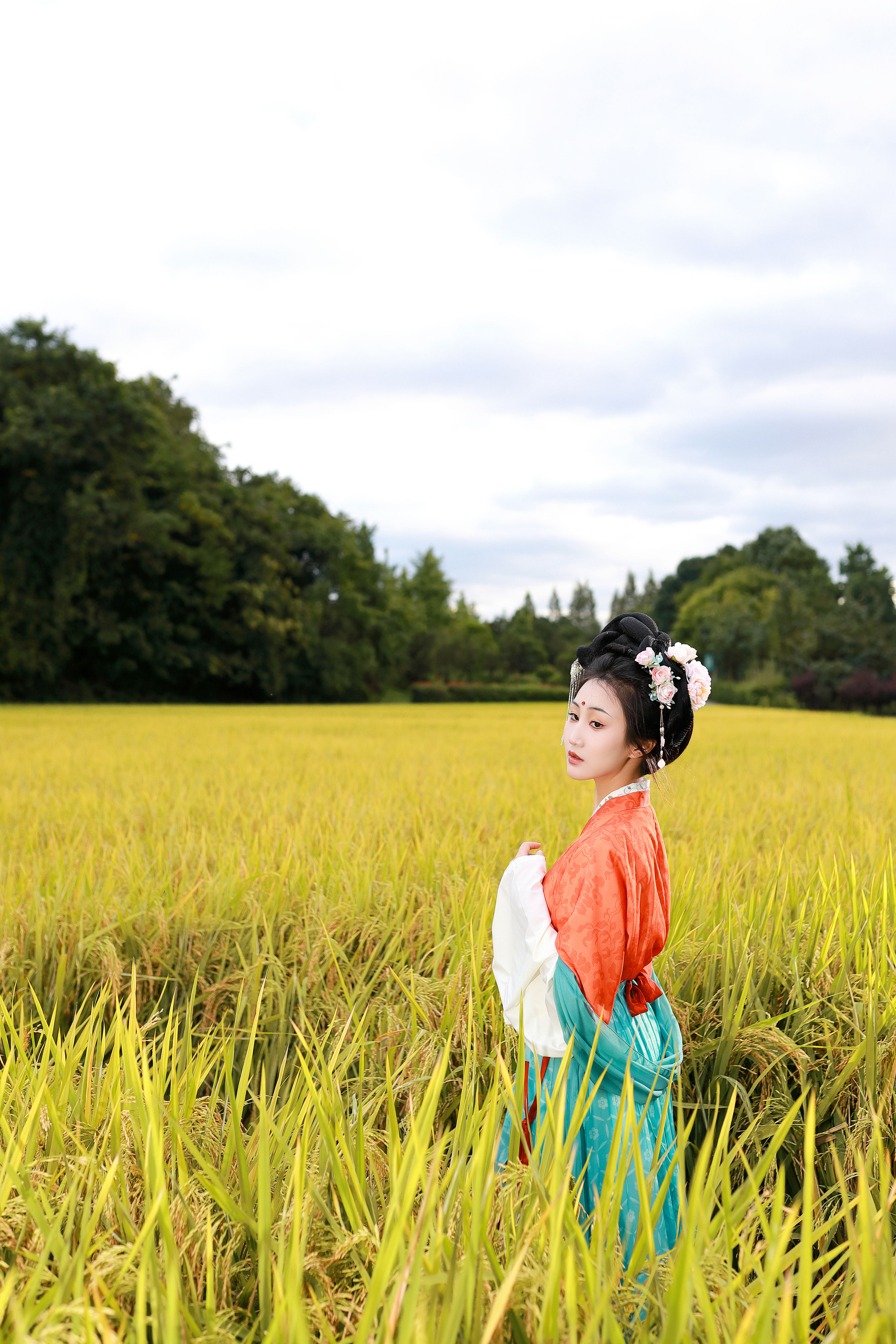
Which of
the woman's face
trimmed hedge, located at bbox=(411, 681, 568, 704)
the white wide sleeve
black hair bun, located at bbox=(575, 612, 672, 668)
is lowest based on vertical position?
trimmed hedge, located at bbox=(411, 681, 568, 704)

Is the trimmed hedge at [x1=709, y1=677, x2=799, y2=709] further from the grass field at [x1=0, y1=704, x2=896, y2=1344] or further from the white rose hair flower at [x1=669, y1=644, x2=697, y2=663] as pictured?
the white rose hair flower at [x1=669, y1=644, x2=697, y2=663]

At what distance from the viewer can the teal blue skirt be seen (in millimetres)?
1159

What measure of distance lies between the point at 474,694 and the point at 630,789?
29317mm

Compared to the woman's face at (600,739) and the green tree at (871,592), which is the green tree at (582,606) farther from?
the woman's face at (600,739)

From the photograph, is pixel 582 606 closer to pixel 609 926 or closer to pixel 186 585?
pixel 186 585

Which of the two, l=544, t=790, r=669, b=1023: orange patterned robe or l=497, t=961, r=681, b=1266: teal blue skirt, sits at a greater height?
l=544, t=790, r=669, b=1023: orange patterned robe

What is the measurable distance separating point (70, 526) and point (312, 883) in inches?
739

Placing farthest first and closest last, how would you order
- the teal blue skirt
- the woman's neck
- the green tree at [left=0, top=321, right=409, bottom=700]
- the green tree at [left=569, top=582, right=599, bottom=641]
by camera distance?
the green tree at [left=569, top=582, right=599, bottom=641], the green tree at [left=0, top=321, right=409, bottom=700], the woman's neck, the teal blue skirt

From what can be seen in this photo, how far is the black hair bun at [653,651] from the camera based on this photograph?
134 cm

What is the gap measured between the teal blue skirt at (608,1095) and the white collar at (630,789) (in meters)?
0.30

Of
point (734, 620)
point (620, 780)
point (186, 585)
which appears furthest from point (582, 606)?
point (620, 780)

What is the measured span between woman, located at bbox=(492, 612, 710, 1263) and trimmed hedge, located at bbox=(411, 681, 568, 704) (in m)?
27.2

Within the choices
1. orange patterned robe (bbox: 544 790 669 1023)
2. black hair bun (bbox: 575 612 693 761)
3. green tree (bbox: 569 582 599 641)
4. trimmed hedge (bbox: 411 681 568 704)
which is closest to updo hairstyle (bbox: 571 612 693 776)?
black hair bun (bbox: 575 612 693 761)

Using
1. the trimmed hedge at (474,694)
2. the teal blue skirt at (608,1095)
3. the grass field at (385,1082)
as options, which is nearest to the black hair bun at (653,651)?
the teal blue skirt at (608,1095)
